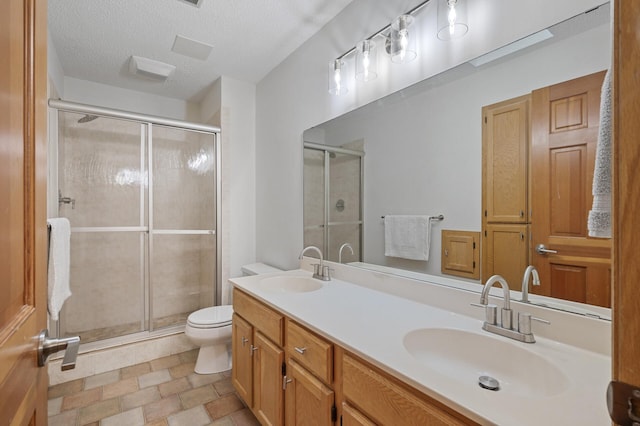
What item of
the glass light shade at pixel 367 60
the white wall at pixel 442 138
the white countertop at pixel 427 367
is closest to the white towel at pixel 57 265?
the white countertop at pixel 427 367

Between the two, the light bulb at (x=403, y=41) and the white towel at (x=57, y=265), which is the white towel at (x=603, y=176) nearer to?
the light bulb at (x=403, y=41)

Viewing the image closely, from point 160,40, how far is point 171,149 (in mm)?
984

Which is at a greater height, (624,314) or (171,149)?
(171,149)

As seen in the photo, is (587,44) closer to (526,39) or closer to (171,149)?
(526,39)

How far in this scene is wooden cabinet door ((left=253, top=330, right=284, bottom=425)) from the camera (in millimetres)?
1405

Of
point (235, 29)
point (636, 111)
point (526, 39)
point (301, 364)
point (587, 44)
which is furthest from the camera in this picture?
point (235, 29)

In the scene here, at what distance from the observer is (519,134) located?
113 centimetres

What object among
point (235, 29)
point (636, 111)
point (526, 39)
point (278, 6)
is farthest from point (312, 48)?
point (636, 111)

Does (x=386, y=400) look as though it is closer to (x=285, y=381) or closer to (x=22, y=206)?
(x=285, y=381)

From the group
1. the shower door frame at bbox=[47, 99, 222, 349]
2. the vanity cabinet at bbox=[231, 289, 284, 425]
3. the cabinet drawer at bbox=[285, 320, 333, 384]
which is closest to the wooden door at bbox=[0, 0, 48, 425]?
the cabinet drawer at bbox=[285, 320, 333, 384]

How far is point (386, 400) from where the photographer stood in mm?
860

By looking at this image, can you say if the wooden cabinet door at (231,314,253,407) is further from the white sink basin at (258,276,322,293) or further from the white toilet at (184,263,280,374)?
the white toilet at (184,263,280,374)

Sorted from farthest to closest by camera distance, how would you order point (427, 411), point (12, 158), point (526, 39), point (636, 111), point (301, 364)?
point (301, 364), point (526, 39), point (427, 411), point (12, 158), point (636, 111)

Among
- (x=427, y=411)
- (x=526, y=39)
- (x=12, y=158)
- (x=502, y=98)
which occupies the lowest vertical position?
(x=427, y=411)
